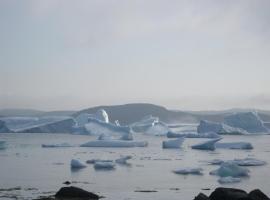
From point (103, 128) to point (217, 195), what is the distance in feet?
102

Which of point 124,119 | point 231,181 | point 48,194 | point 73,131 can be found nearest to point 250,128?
point 73,131

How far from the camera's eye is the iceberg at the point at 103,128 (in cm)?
4031

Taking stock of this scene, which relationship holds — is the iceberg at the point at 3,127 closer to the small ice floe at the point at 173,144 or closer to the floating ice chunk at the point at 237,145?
the small ice floe at the point at 173,144

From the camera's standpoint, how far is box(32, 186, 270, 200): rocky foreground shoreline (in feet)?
37.1

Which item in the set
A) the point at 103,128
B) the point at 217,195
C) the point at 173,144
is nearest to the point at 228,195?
the point at 217,195

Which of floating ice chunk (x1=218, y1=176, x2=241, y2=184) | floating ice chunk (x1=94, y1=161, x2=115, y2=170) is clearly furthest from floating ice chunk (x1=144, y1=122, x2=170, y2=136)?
floating ice chunk (x1=218, y1=176, x2=241, y2=184)

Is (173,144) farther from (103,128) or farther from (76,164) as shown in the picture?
(76,164)

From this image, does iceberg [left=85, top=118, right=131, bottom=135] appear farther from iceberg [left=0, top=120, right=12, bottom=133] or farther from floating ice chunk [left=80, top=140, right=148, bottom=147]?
iceberg [left=0, top=120, right=12, bottom=133]

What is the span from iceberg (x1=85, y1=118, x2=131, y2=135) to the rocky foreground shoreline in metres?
27.2

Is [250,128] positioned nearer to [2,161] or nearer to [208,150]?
[208,150]

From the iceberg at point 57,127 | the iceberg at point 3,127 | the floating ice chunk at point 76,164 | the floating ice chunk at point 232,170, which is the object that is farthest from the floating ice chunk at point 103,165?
the iceberg at point 3,127

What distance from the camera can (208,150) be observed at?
106ft

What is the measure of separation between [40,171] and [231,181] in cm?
675

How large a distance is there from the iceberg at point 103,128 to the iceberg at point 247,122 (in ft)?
42.8
